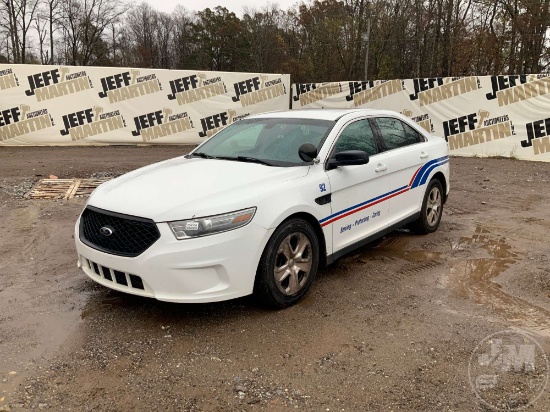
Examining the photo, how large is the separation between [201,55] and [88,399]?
2328 inches

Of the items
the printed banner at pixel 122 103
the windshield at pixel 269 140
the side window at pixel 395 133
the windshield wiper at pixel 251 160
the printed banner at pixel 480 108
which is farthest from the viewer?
the printed banner at pixel 122 103

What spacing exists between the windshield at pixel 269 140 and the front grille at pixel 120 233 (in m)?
1.31

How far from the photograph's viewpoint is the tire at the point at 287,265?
11.6 feet

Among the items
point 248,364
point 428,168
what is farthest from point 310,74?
point 248,364

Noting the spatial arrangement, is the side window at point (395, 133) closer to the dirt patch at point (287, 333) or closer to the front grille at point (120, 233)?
the dirt patch at point (287, 333)

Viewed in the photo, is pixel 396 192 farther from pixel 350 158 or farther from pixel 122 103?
pixel 122 103

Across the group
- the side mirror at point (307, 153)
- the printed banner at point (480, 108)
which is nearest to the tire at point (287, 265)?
the side mirror at point (307, 153)

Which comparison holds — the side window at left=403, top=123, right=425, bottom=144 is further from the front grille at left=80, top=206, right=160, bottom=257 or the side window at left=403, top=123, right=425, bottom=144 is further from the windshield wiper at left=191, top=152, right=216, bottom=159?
the front grille at left=80, top=206, right=160, bottom=257

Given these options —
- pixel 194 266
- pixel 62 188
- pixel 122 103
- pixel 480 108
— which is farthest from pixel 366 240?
pixel 122 103

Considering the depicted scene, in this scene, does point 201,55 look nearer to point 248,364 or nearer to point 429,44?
point 429,44

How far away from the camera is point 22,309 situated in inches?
151

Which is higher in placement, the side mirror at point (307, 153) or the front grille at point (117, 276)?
the side mirror at point (307, 153)

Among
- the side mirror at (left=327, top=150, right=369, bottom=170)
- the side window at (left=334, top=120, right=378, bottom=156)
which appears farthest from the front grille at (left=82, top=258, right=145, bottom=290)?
the side window at (left=334, top=120, right=378, bottom=156)

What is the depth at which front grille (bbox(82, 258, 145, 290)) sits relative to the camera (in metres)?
3.36
